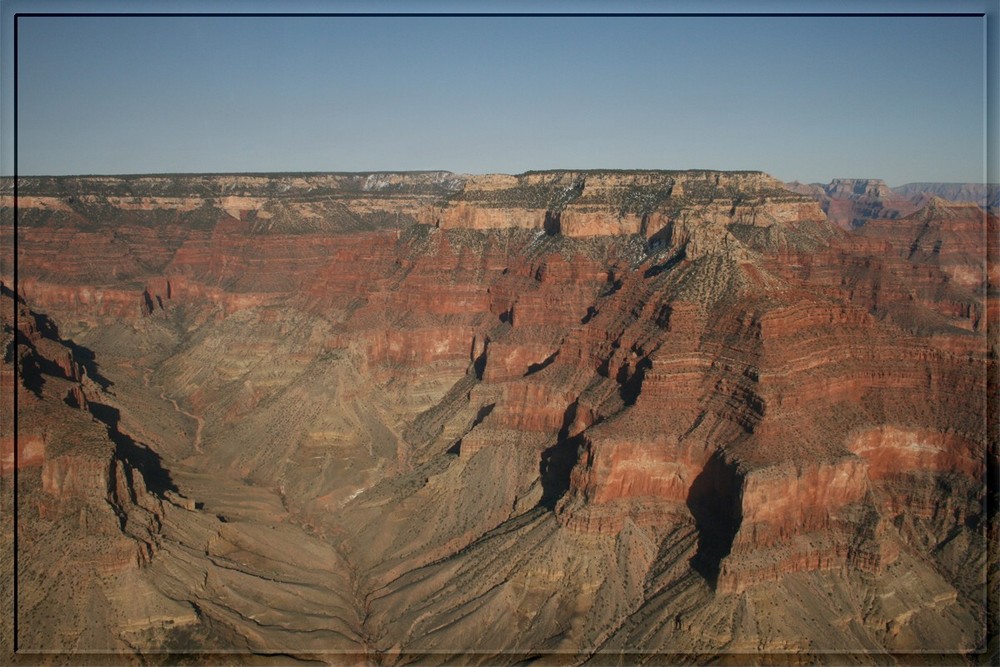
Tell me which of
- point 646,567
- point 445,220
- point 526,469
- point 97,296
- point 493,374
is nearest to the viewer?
point 646,567

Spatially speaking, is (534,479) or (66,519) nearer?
(66,519)

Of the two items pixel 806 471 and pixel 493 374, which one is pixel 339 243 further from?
pixel 806 471

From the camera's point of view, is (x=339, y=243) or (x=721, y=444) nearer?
(x=721, y=444)

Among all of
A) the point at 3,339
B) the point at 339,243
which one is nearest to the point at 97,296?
the point at 339,243

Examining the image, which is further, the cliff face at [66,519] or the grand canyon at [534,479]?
the grand canyon at [534,479]

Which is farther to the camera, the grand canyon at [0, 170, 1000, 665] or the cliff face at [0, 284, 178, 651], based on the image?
the grand canyon at [0, 170, 1000, 665]

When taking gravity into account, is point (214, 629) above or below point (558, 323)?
below

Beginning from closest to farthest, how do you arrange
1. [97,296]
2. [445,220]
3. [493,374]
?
[493,374], [445,220], [97,296]

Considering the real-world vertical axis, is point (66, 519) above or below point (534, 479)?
Answer: above
